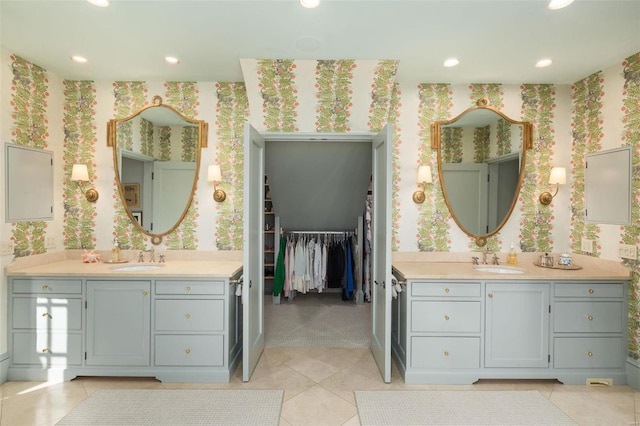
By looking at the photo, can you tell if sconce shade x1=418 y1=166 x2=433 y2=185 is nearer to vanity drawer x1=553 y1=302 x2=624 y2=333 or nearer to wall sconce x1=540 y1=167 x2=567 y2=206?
wall sconce x1=540 y1=167 x2=567 y2=206

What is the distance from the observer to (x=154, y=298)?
2473 millimetres

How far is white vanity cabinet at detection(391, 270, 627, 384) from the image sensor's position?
2453mm

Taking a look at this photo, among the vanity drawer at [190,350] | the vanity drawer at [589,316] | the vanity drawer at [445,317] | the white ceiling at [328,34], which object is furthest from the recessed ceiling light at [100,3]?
the vanity drawer at [589,316]

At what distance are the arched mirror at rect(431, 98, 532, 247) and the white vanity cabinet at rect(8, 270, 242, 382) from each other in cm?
212

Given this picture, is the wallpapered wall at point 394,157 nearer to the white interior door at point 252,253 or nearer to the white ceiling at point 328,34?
the white ceiling at point 328,34

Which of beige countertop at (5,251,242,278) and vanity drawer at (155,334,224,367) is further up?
beige countertop at (5,251,242,278)

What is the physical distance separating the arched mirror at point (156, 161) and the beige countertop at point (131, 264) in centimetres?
34

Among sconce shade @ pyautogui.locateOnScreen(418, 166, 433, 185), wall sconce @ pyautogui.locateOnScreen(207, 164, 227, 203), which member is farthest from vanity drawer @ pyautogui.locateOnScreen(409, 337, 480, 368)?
wall sconce @ pyautogui.locateOnScreen(207, 164, 227, 203)

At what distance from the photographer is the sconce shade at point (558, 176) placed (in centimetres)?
288

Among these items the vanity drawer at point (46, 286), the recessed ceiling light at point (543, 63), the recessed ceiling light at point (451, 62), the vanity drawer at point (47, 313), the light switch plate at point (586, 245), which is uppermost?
the recessed ceiling light at point (451, 62)

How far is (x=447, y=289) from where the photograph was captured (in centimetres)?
246

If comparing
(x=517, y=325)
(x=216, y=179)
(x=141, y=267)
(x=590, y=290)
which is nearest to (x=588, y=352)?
(x=590, y=290)

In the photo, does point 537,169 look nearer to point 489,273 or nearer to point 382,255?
point 489,273

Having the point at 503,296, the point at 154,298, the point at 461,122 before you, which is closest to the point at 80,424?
the point at 154,298
